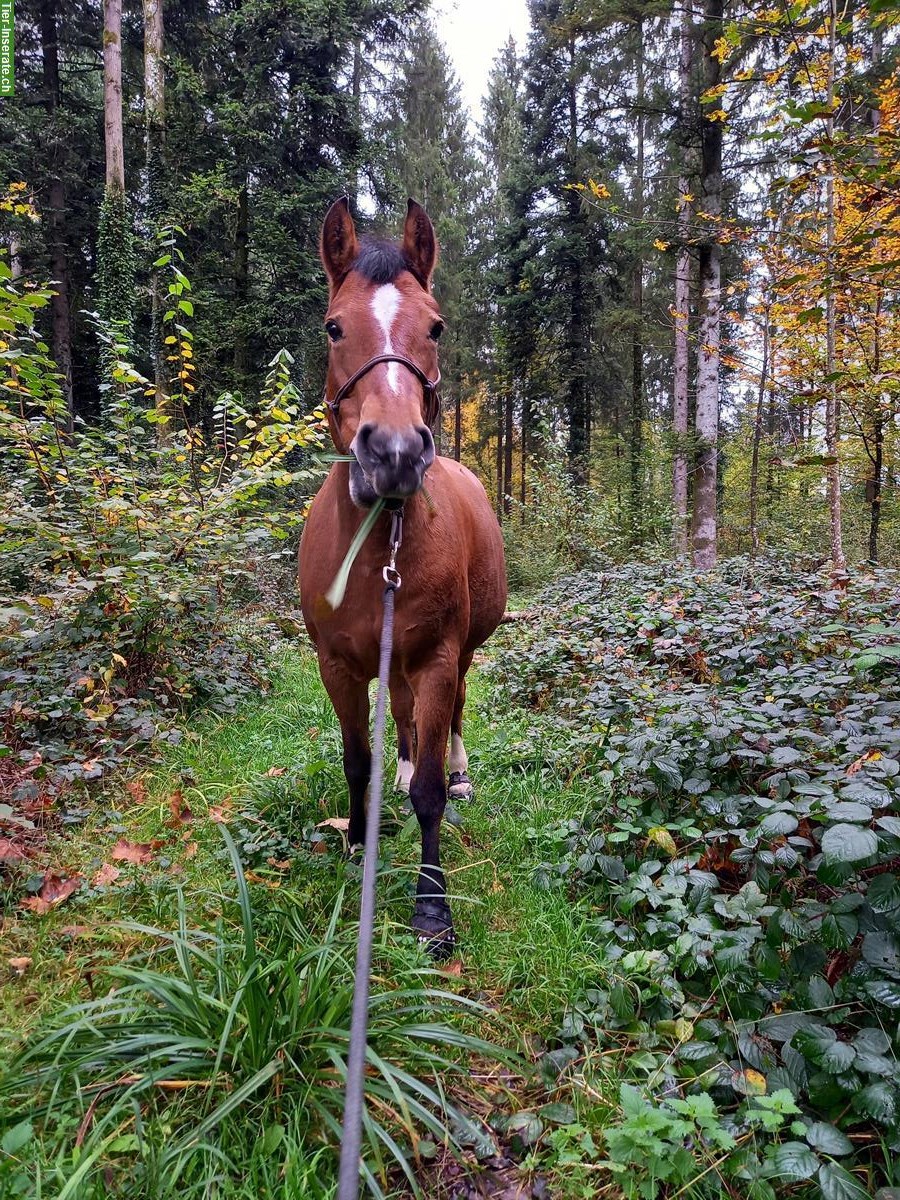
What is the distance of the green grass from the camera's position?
186 cm

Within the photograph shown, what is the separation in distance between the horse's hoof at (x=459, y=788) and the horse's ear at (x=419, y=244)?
8.85 ft

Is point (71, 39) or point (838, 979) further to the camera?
point (71, 39)

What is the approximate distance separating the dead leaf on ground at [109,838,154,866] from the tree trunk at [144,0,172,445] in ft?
38.5

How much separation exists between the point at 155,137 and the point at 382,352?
15.5 metres

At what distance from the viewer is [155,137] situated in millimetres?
12867

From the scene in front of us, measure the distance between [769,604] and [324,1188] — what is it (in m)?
4.32

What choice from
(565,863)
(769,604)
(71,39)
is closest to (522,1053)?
(565,863)

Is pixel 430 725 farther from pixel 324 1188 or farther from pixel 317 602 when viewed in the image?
pixel 324 1188

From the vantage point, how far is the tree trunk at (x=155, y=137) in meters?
12.4

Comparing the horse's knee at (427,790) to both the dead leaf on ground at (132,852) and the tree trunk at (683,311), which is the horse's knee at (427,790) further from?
the tree trunk at (683,311)

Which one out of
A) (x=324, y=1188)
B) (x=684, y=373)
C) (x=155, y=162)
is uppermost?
(x=155, y=162)

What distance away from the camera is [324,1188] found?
1321 millimetres

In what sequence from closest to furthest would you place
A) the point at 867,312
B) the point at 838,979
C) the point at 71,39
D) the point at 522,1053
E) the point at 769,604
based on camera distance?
the point at 838,979 < the point at 522,1053 < the point at 769,604 < the point at 867,312 < the point at 71,39

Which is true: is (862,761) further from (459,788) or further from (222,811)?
(222,811)
